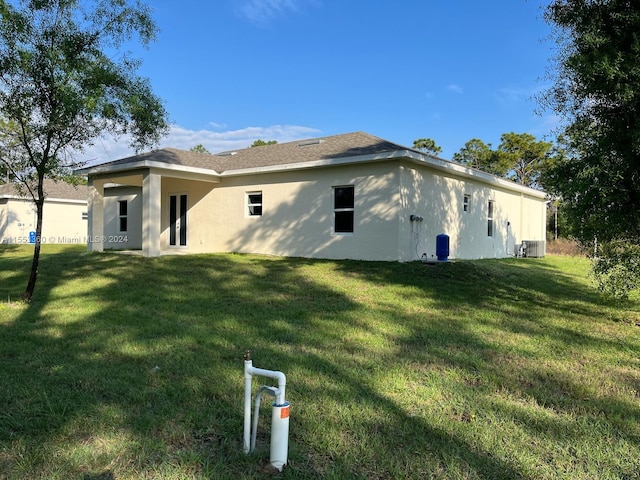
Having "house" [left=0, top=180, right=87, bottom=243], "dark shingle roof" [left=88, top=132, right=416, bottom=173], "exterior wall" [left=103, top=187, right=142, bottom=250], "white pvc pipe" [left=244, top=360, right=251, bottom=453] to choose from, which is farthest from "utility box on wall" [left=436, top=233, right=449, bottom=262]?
"house" [left=0, top=180, right=87, bottom=243]

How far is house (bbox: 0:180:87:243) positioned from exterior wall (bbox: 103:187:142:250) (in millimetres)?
5395

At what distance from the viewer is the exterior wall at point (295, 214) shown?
41.8ft

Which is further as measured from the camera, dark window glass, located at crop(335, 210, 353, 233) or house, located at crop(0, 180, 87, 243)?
house, located at crop(0, 180, 87, 243)

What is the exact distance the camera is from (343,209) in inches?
530

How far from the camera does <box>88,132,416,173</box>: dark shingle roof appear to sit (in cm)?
1362

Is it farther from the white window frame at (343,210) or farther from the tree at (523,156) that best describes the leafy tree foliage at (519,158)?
the white window frame at (343,210)

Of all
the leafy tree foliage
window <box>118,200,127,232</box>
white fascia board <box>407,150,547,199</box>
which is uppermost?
the leafy tree foliage

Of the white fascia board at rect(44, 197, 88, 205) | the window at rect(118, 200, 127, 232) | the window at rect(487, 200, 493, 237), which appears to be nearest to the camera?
the window at rect(487, 200, 493, 237)

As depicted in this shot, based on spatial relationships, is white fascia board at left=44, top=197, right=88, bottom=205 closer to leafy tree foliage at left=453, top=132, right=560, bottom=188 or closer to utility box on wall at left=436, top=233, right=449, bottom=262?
utility box on wall at left=436, top=233, right=449, bottom=262

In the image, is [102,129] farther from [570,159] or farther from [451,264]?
[451,264]

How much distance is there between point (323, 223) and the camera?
45.6ft

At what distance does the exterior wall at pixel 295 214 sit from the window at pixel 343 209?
5.9 inches

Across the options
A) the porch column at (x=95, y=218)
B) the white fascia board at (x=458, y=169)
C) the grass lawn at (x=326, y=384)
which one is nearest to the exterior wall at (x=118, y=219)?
the porch column at (x=95, y=218)

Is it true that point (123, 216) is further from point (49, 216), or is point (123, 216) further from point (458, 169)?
point (458, 169)
